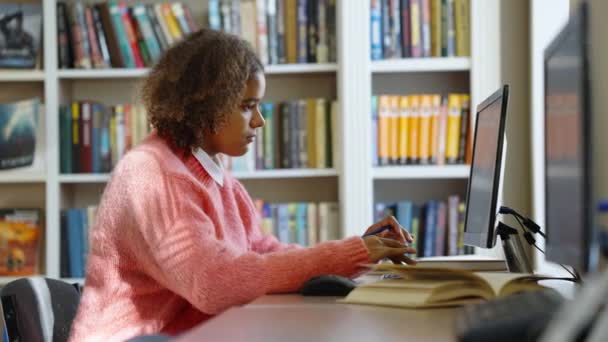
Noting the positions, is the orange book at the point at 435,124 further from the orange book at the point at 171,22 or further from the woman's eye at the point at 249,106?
the woman's eye at the point at 249,106

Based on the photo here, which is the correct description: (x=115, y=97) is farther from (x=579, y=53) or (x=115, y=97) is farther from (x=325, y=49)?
(x=579, y=53)

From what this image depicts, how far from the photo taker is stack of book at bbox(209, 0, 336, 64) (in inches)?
133

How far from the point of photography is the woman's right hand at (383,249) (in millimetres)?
1711

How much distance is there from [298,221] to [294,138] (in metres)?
0.30

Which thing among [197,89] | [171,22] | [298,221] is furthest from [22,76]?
[197,89]

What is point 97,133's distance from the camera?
11.3 ft

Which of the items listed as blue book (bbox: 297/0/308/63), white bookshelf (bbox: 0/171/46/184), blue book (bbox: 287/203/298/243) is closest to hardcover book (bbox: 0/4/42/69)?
white bookshelf (bbox: 0/171/46/184)

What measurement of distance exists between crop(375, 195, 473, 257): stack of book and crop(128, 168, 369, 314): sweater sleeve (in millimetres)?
1661

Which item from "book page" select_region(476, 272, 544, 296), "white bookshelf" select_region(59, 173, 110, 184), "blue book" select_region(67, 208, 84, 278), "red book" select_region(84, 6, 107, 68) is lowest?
"blue book" select_region(67, 208, 84, 278)

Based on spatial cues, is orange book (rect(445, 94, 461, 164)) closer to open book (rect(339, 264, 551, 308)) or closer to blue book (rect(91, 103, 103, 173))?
blue book (rect(91, 103, 103, 173))

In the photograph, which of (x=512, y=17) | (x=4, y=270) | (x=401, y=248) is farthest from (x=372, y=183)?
(x=401, y=248)

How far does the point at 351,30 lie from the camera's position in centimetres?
332

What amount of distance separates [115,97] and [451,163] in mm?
1273

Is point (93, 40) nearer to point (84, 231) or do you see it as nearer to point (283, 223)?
point (84, 231)
